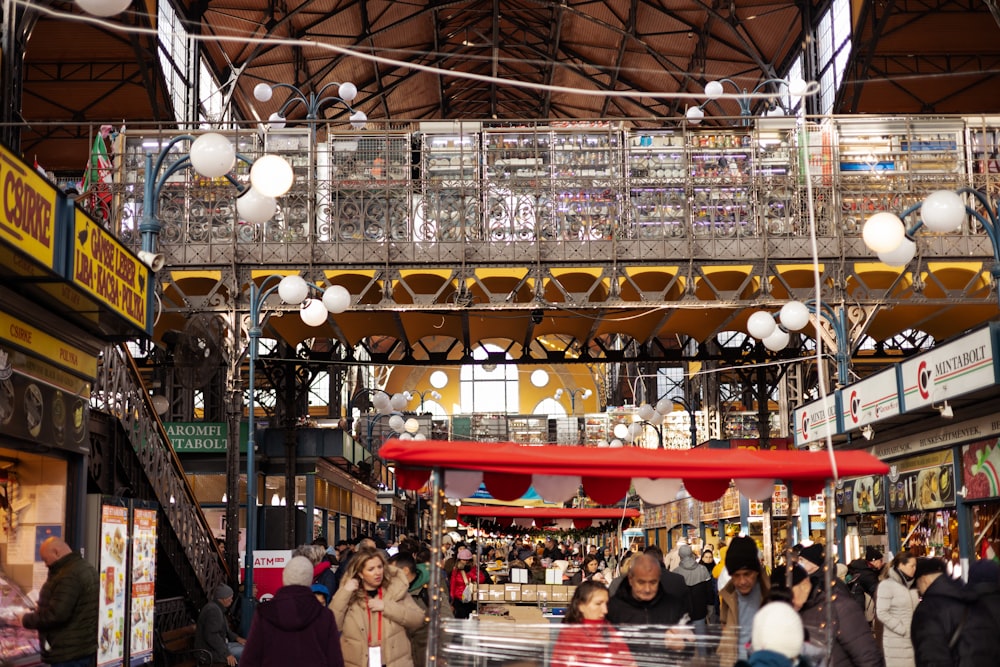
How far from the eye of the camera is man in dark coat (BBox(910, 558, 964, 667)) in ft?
→ 25.8

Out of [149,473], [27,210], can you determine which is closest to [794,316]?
[149,473]

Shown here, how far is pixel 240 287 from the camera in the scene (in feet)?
71.2

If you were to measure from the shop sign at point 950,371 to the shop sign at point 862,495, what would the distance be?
12.1ft

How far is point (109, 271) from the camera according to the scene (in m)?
10.6

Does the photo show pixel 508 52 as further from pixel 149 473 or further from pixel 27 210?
pixel 27 210

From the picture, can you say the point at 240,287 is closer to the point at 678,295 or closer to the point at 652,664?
the point at 678,295

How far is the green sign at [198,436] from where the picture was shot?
21.5 metres

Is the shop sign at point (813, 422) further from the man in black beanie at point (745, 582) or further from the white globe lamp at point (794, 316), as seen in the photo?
the man in black beanie at point (745, 582)

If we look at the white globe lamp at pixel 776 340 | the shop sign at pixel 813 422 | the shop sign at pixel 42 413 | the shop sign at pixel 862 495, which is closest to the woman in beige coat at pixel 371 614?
the shop sign at pixel 42 413

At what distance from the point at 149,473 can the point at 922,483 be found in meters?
10.6

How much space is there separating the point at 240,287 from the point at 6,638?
12095 mm

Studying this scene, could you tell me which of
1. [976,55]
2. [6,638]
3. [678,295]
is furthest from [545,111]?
[6,638]

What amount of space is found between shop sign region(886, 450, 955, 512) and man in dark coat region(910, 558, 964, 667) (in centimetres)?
811

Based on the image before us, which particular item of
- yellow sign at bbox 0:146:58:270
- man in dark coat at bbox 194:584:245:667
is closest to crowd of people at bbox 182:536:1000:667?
yellow sign at bbox 0:146:58:270
